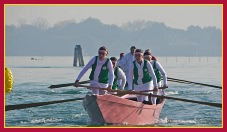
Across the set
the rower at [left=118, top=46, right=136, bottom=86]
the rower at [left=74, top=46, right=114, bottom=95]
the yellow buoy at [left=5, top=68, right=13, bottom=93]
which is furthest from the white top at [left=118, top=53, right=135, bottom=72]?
the yellow buoy at [left=5, top=68, right=13, bottom=93]

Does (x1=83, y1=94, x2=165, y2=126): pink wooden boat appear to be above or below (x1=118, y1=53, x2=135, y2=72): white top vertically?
below

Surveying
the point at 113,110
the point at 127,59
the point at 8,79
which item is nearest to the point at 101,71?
the point at 113,110

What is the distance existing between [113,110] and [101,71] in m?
1.38

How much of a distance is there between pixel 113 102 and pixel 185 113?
261 inches

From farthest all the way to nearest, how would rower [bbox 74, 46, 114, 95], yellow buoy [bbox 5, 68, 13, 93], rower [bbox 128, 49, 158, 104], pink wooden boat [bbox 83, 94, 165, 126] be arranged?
yellow buoy [bbox 5, 68, 13, 93], rower [bbox 128, 49, 158, 104], rower [bbox 74, 46, 114, 95], pink wooden boat [bbox 83, 94, 165, 126]

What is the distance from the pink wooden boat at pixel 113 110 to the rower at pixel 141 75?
687mm

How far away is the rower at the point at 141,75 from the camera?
806 inches

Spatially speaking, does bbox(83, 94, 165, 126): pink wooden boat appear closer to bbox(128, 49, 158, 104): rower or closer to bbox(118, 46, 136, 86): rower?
bbox(128, 49, 158, 104): rower

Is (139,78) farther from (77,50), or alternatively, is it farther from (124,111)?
(77,50)

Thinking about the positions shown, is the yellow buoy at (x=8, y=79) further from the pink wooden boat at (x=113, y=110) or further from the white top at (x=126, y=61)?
the pink wooden boat at (x=113, y=110)

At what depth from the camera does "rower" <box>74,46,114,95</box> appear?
775 inches

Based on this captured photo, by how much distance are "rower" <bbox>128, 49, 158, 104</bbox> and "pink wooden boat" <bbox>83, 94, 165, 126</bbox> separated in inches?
27.1

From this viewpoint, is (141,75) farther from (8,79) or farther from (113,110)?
(8,79)

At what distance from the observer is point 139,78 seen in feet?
68.3
